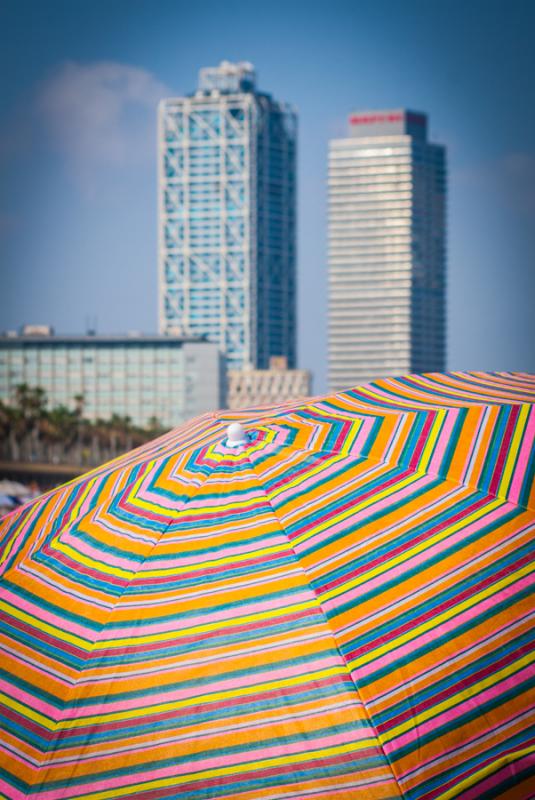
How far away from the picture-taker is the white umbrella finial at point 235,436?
4.51m

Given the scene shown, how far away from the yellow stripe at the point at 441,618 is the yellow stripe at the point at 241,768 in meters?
0.28

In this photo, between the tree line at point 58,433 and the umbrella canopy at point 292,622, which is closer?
the umbrella canopy at point 292,622

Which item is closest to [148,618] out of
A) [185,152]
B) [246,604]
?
[246,604]

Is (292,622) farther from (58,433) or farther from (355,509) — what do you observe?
(58,433)

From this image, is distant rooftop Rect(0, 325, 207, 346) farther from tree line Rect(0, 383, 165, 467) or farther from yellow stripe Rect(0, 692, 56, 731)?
yellow stripe Rect(0, 692, 56, 731)

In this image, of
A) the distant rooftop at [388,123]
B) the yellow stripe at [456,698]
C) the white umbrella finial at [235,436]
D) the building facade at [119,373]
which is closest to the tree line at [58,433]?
the building facade at [119,373]

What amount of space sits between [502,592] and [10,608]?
6.28ft

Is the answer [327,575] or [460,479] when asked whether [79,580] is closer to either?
[327,575]

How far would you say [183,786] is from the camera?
358 cm

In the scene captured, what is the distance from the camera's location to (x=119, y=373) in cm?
10231

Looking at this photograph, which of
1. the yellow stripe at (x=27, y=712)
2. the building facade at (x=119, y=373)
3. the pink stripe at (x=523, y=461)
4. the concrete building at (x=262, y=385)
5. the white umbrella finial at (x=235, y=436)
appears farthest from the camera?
the concrete building at (x=262, y=385)

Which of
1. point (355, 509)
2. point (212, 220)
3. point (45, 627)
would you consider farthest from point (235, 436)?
point (212, 220)

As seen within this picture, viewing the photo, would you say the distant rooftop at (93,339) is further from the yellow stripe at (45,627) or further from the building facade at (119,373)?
the yellow stripe at (45,627)

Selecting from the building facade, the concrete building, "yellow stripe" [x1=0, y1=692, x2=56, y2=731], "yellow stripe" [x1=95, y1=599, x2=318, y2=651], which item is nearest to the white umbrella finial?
"yellow stripe" [x1=95, y1=599, x2=318, y2=651]
